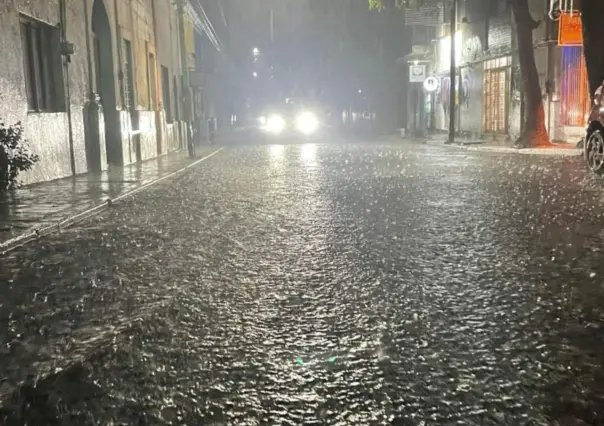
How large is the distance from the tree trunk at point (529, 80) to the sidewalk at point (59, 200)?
12.0 meters

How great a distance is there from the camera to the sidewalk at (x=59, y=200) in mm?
8016

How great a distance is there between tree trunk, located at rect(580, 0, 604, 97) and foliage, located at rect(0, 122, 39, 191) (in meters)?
13.1

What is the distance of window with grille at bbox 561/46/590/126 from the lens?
79.3 ft

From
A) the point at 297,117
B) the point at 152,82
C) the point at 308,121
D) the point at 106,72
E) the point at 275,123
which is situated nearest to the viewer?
the point at 106,72

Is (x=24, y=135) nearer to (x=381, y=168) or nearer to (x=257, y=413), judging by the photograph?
(x=381, y=168)

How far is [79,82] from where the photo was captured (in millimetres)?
15992

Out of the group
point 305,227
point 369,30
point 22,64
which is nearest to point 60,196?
point 22,64

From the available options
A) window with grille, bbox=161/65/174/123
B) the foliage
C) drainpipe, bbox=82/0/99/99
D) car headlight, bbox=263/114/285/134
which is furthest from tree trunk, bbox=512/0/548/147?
car headlight, bbox=263/114/285/134

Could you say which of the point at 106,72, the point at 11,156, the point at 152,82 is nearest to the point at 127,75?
the point at 106,72

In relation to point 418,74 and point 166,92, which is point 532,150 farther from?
point 418,74

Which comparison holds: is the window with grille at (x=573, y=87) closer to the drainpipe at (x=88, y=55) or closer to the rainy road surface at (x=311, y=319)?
the rainy road surface at (x=311, y=319)

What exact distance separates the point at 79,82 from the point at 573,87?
56.6 ft

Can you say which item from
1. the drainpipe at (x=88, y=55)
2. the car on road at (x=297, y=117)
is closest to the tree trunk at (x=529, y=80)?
the drainpipe at (x=88, y=55)

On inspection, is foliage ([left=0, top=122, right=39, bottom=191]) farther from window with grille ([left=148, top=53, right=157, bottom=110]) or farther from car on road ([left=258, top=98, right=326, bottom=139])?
car on road ([left=258, top=98, right=326, bottom=139])
